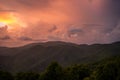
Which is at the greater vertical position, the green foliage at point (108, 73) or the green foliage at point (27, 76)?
the green foliage at point (108, 73)

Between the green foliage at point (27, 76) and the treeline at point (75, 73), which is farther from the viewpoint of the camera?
the green foliage at point (27, 76)

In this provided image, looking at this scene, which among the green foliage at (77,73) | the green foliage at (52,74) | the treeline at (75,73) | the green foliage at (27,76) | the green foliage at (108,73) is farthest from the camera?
the green foliage at (27,76)

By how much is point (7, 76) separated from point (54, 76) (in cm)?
2708

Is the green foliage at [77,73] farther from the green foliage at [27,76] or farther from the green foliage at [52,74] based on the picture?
the green foliage at [27,76]

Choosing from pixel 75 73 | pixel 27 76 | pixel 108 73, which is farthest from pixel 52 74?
pixel 108 73

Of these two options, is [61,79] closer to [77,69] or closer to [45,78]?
[45,78]

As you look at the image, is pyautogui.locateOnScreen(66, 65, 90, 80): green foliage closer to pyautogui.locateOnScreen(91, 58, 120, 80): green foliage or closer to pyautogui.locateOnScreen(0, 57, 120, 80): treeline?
pyautogui.locateOnScreen(0, 57, 120, 80): treeline

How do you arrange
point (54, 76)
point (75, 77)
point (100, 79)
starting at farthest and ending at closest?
point (75, 77), point (54, 76), point (100, 79)

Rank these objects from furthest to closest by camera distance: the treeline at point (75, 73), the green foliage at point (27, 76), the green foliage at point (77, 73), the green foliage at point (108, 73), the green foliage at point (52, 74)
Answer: the green foliage at point (27, 76), the green foliage at point (77, 73), the green foliage at point (52, 74), the treeline at point (75, 73), the green foliage at point (108, 73)

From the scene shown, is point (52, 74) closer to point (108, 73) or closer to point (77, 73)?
point (77, 73)

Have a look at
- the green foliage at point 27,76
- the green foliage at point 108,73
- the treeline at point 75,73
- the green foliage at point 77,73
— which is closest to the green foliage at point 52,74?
the treeline at point 75,73

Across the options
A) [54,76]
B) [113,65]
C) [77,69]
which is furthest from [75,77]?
[113,65]

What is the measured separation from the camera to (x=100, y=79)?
97.1m

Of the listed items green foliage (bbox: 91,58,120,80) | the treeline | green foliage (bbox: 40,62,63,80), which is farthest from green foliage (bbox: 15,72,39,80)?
green foliage (bbox: 91,58,120,80)
